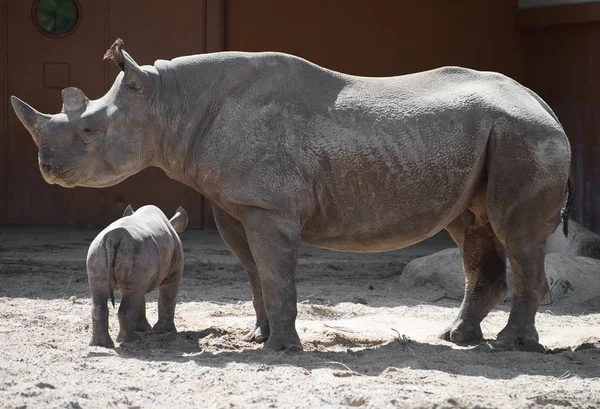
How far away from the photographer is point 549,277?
8820 mm

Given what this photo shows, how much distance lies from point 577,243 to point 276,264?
191 inches

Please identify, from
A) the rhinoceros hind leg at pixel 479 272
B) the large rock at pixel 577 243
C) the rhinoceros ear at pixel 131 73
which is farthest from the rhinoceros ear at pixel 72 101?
the large rock at pixel 577 243

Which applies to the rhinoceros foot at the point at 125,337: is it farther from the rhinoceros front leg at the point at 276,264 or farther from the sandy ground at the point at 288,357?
the rhinoceros front leg at the point at 276,264

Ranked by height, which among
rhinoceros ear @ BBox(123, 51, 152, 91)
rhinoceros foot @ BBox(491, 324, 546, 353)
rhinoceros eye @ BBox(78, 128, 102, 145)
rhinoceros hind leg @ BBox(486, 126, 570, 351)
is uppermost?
rhinoceros ear @ BBox(123, 51, 152, 91)

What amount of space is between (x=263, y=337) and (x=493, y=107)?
2.04 meters

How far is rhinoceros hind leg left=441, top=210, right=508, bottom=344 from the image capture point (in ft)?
22.8

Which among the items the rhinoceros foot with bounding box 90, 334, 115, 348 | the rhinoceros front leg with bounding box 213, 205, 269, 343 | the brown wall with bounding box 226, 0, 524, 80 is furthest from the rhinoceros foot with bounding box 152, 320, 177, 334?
the brown wall with bounding box 226, 0, 524, 80

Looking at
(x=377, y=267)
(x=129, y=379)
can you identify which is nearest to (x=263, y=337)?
(x=129, y=379)

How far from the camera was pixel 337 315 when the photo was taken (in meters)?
7.87

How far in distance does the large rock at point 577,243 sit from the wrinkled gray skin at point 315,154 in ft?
11.7

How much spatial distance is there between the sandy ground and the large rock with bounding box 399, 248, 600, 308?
0.17m

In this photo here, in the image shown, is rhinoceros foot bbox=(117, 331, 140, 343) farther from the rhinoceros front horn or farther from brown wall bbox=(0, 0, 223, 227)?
brown wall bbox=(0, 0, 223, 227)

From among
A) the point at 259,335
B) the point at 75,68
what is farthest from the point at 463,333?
the point at 75,68

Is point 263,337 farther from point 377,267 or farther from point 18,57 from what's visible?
point 18,57
